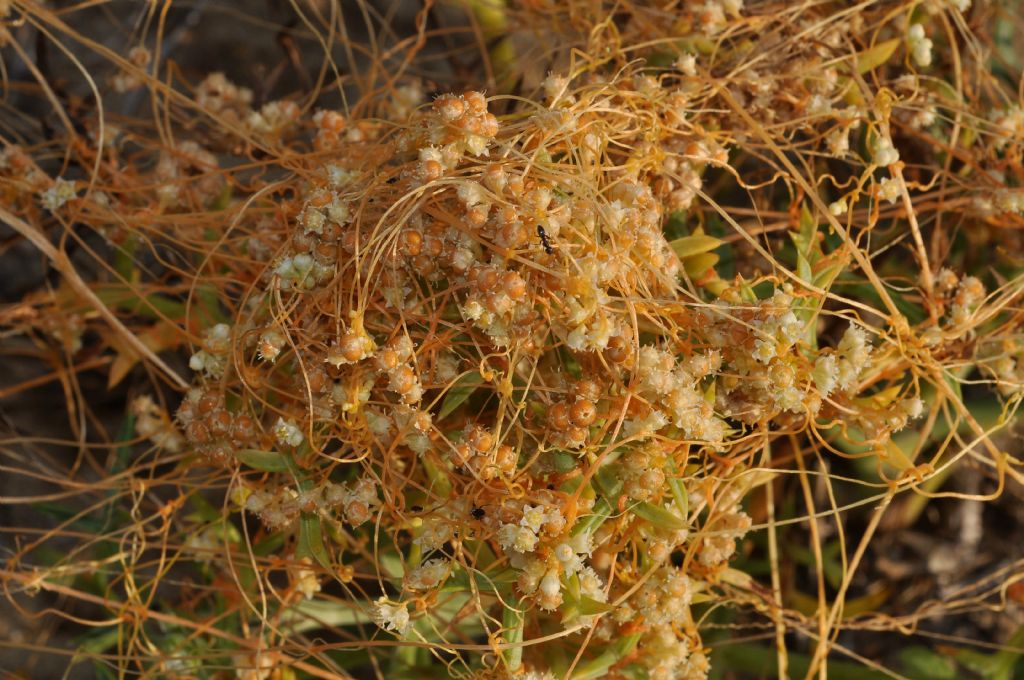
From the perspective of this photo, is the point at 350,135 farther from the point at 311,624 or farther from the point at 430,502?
the point at 311,624

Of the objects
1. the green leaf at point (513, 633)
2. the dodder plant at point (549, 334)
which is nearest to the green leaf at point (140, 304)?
the dodder plant at point (549, 334)

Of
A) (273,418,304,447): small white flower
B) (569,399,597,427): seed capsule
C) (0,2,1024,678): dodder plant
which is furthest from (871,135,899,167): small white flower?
(273,418,304,447): small white flower

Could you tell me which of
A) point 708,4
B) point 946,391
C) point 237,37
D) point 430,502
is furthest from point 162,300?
point 946,391

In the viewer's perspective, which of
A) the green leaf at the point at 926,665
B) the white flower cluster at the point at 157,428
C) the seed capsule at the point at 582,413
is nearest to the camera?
the seed capsule at the point at 582,413

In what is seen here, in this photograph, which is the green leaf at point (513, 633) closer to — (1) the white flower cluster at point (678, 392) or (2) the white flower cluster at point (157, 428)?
(1) the white flower cluster at point (678, 392)

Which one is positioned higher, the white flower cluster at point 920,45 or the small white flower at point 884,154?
the white flower cluster at point 920,45

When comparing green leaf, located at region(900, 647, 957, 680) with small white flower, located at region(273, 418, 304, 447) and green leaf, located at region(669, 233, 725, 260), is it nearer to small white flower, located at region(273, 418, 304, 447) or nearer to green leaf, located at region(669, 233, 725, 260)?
green leaf, located at region(669, 233, 725, 260)

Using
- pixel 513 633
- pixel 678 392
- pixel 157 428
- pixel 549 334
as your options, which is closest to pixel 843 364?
pixel 678 392
